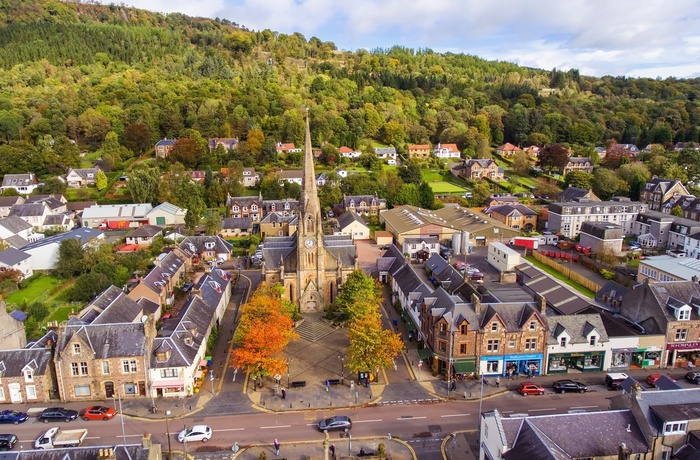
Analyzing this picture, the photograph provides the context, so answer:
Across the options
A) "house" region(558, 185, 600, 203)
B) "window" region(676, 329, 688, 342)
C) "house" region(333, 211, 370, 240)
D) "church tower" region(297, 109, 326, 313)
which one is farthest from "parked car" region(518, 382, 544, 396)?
"house" region(558, 185, 600, 203)

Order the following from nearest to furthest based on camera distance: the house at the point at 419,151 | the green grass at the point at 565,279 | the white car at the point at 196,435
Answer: the white car at the point at 196,435
the green grass at the point at 565,279
the house at the point at 419,151

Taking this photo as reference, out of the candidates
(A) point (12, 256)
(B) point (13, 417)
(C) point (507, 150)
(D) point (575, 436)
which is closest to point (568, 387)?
(D) point (575, 436)

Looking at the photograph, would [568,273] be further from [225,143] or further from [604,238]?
[225,143]

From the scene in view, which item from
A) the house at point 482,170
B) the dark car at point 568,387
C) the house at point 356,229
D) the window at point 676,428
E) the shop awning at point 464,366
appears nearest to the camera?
the window at point 676,428

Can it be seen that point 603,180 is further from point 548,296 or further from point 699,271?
point 548,296

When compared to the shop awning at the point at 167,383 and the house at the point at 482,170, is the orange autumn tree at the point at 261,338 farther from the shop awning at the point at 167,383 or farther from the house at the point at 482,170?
the house at the point at 482,170

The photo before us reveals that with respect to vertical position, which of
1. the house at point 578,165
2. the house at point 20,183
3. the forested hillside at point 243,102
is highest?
the forested hillside at point 243,102

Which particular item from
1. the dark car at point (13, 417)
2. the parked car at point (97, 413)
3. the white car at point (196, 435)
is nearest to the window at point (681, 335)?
the white car at point (196, 435)

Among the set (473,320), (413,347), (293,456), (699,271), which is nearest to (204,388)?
(293,456)

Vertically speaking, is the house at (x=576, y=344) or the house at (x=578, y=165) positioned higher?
the house at (x=578, y=165)
